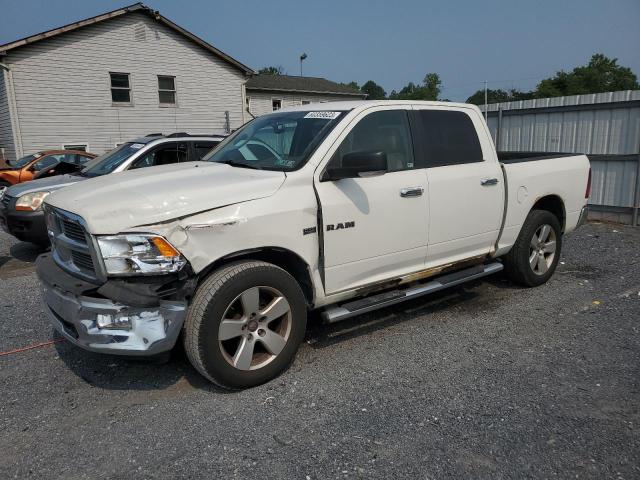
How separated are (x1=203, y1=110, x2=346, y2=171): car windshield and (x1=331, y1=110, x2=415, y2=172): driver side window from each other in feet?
0.69

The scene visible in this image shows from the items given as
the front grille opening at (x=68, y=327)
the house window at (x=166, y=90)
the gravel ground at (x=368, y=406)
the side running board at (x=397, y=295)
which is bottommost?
the gravel ground at (x=368, y=406)

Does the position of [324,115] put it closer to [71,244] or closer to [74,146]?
[71,244]

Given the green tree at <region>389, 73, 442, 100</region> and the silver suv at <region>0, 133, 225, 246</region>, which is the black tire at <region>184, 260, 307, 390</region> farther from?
the green tree at <region>389, 73, 442, 100</region>

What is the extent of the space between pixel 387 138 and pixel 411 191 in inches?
19.7

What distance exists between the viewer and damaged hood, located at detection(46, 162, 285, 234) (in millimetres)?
3080

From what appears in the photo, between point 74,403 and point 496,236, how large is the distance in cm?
395

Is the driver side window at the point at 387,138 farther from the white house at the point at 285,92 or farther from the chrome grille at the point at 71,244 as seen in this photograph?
the white house at the point at 285,92

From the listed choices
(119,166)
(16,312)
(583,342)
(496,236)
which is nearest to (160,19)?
(119,166)

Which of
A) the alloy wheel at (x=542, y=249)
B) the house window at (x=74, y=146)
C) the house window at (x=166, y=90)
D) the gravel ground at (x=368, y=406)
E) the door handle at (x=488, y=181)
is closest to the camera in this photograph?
the gravel ground at (x=368, y=406)

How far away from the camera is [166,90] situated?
20.9m

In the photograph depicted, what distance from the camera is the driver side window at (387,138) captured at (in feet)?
13.2

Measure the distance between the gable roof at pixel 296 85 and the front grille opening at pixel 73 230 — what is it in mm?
24889

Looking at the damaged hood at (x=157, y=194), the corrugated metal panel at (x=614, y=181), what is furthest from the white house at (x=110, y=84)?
the damaged hood at (x=157, y=194)

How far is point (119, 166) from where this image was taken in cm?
716
